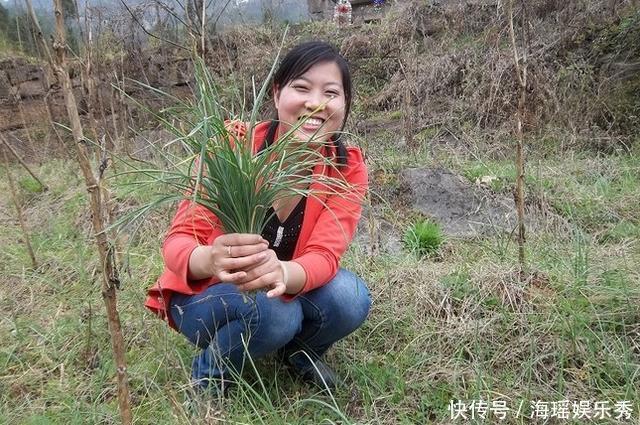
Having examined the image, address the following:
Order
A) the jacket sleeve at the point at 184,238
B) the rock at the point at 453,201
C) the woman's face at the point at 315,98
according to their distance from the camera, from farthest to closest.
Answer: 1. the rock at the point at 453,201
2. the woman's face at the point at 315,98
3. the jacket sleeve at the point at 184,238

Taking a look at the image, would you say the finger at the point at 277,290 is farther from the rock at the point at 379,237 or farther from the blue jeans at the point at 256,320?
the rock at the point at 379,237

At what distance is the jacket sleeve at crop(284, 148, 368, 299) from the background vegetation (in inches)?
3.2

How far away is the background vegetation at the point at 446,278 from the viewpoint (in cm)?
146

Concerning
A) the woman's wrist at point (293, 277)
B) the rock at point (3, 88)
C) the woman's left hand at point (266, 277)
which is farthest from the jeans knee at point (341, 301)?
the rock at point (3, 88)

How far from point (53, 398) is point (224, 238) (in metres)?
0.82

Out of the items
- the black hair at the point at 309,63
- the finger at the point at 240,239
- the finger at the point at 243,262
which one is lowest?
the finger at the point at 243,262

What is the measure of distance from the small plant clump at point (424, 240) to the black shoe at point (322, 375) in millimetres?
1108

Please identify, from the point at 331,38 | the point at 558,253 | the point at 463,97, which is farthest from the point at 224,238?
the point at 331,38

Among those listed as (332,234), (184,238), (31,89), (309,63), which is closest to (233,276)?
(184,238)

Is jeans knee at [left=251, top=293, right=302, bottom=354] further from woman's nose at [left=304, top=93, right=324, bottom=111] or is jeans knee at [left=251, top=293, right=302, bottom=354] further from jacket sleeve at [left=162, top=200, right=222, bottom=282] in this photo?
woman's nose at [left=304, top=93, right=324, bottom=111]

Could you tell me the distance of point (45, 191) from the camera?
3838mm

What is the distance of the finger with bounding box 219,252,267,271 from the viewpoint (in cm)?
112

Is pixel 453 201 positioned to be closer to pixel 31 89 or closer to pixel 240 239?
pixel 240 239

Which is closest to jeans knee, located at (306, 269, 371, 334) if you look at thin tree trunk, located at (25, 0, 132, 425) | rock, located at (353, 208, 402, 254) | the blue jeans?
the blue jeans
